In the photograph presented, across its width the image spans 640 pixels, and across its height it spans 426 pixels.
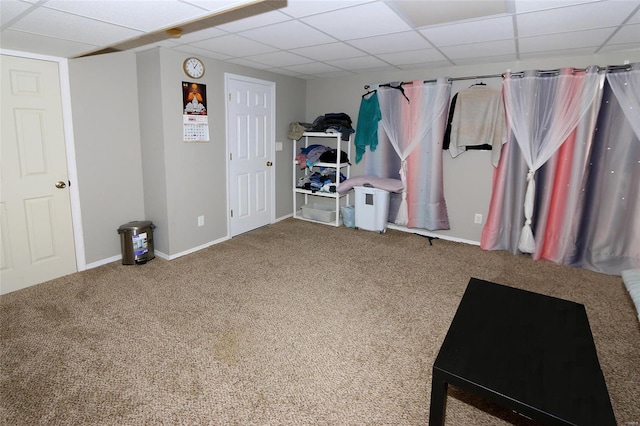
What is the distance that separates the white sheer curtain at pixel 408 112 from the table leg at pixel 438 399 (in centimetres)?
340

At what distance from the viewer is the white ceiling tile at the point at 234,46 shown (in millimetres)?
3133

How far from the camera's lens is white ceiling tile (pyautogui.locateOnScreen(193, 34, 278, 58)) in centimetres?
313

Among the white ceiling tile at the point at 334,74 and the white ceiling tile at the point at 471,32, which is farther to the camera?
the white ceiling tile at the point at 334,74

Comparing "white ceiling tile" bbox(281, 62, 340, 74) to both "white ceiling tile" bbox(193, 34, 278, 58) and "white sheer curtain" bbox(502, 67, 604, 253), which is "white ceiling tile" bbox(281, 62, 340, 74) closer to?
"white ceiling tile" bbox(193, 34, 278, 58)

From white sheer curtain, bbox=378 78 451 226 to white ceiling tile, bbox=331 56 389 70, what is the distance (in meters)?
0.52

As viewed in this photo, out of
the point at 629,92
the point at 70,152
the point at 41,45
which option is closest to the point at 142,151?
the point at 70,152

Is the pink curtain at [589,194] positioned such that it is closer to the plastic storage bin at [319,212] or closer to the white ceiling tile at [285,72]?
the plastic storage bin at [319,212]

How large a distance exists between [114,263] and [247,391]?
2.53 metres

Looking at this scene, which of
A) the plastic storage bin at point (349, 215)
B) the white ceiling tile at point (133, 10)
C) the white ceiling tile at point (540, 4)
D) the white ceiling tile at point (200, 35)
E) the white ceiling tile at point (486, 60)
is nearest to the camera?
the white ceiling tile at point (133, 10)

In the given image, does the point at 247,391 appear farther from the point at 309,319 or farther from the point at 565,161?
the point at 565,161

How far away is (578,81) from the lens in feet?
11.6

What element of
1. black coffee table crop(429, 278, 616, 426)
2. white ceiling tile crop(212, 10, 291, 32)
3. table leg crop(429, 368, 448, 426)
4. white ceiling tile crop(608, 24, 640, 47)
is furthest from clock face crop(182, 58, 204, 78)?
white ceiling tile crop(608, 24, 640, 47)

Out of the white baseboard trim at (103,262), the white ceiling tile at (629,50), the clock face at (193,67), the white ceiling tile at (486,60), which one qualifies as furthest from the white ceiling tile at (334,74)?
the white baseboard trim at (103,262)

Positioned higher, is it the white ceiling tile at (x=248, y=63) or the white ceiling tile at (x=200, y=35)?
the white ceiling tile at (x=248, y=63)
